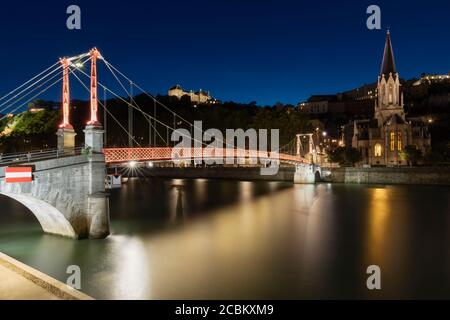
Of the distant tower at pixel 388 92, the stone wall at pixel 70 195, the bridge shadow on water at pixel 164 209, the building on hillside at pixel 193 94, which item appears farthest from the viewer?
the building on hillside at pixel 193 94

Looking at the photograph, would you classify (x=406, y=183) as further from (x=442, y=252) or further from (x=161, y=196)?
(x=442, y=252)

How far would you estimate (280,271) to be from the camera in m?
15.0

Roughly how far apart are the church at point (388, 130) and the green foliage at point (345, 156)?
23.6 ft

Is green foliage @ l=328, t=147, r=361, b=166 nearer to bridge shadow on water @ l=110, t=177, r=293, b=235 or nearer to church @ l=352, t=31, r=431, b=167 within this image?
church @ l=352, t=31, r=431, b=167

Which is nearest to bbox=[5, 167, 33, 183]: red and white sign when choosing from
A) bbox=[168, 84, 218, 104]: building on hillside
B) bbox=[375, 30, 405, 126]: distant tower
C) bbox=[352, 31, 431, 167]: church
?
bbox=[352, 31, 431, 167]: church

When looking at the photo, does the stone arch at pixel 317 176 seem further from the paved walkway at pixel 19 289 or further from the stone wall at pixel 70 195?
the paved walkway at pixel 19 289

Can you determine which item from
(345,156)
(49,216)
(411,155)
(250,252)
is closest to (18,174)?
(49,216)

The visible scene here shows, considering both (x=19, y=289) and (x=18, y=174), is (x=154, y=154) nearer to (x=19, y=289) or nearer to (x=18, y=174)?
(x=18, y=174)

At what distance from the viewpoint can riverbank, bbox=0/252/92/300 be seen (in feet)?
27.6

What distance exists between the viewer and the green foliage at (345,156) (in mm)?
72812

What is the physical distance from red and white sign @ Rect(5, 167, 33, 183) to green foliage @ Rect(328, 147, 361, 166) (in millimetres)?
65466

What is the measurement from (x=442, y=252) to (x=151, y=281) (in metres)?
13.6

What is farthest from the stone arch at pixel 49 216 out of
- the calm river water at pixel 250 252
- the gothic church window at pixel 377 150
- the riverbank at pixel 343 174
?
the gothic church window at pixel 377 150
